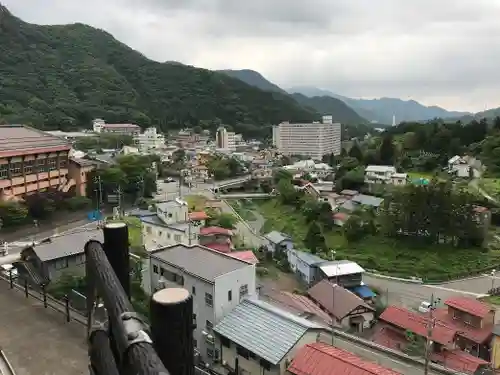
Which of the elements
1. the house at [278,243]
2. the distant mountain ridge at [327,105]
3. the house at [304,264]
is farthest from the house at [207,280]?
the distant mountain ridge at [327,105]

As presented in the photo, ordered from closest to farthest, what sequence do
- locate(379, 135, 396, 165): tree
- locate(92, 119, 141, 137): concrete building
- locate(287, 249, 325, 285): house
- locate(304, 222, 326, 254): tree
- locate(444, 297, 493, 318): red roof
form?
locate(444, 297, 493, 318): red roof, locate(287, 249, 325, 285): house, locate(304, 222, 326, 254): tree, locate(379, 135, 396, 165): tree, locate(92, 119, 141, 137): concrete building

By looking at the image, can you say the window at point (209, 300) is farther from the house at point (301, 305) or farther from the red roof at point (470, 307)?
the red roof at point (470, 307)

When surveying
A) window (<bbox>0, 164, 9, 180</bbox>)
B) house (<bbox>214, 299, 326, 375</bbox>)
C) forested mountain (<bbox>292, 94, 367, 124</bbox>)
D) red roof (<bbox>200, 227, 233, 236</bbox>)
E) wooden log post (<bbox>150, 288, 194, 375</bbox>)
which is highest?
forested mountain (<bbox>292, 94, 367, 124</bbox>)

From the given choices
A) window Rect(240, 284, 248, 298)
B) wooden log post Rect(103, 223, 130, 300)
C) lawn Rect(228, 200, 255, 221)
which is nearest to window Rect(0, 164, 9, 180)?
lawn Rect(228, 200, 255, 221)

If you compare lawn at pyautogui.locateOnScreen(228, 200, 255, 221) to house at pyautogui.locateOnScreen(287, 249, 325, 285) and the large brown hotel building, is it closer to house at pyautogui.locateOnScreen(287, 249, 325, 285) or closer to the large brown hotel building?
house at pyautogui.locateOnScreen(287, 249, 325, 285)

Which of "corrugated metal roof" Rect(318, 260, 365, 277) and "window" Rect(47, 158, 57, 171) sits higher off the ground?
"window" Rect(47, 158, 57, 171)

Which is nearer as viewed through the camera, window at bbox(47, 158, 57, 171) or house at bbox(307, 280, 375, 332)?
house at bbox(307, 280, 375, 332)
